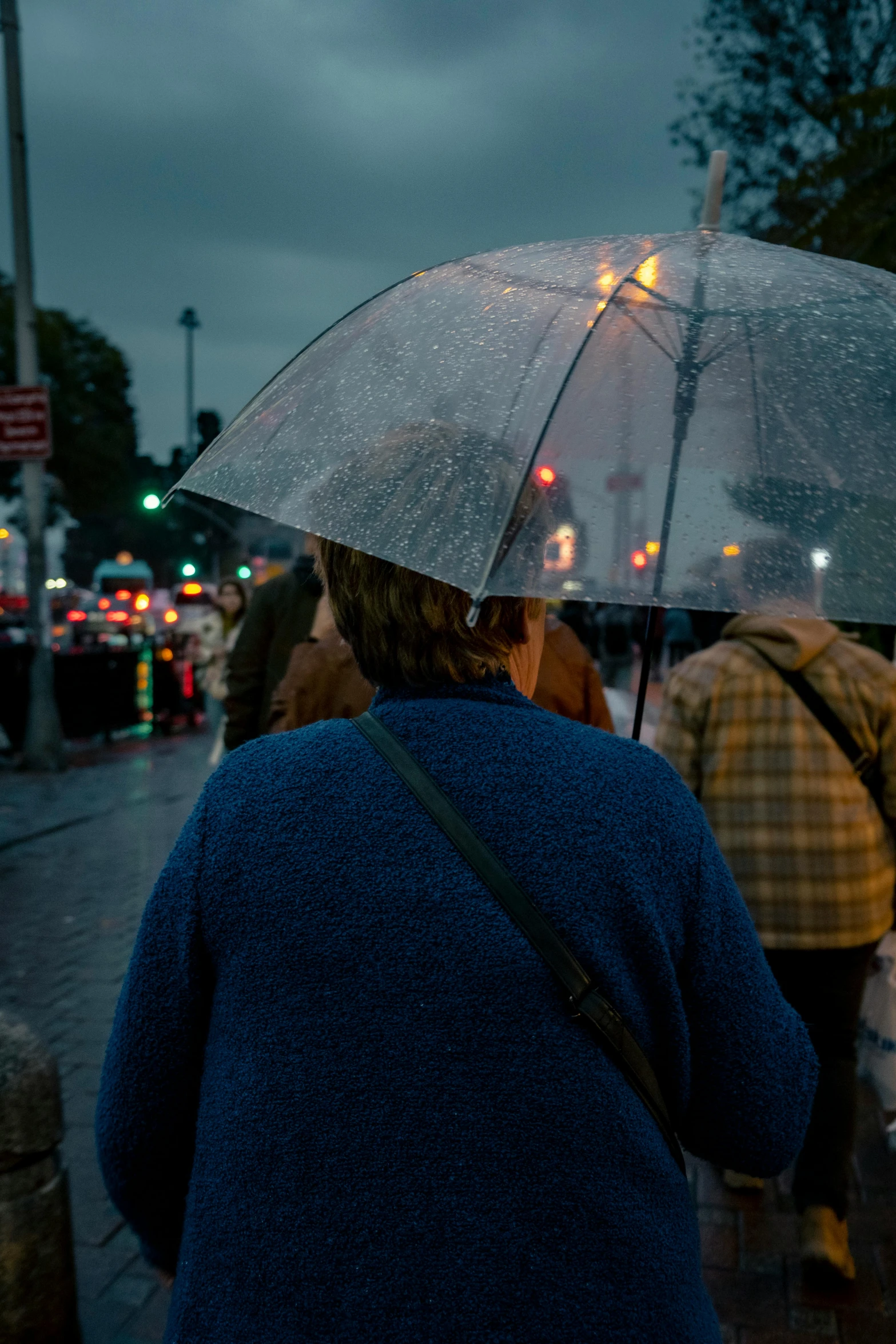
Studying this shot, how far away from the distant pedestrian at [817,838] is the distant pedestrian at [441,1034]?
194 centimetres

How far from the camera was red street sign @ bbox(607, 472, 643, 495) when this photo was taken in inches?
64.9

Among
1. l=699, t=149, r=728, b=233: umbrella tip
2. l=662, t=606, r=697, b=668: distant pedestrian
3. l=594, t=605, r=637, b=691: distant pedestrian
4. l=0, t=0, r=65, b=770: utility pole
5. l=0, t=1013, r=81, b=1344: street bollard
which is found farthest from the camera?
l=662, t=606, r=697, b=668: distant pedestrian

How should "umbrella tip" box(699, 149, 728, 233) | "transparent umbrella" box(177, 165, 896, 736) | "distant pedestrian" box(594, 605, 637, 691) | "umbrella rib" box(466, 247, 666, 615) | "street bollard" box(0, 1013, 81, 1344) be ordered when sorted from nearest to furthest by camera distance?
"umbrella rib" box(466, 247, 666, 615), "transparent umbrella" box(177, 165, 896, 736), "umbrella tip" box(699, 149, 728, 233), "street bollard" box(0, 1013, 81, 1344), "distant pedestrian" box(594, 605, 637, 691)

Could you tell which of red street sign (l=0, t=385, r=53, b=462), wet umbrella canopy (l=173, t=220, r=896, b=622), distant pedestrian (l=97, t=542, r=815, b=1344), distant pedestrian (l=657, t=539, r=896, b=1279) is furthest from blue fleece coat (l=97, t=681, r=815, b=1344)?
red street sign (l=0, t=385, r=53, b=462)

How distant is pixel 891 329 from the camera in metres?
1.79

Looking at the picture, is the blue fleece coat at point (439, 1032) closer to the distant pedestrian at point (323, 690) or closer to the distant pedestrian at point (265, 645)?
the distant pedestrian at point (323, 690)

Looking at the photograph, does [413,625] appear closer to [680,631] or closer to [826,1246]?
[826,1246]

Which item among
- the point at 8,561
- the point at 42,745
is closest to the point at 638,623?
the point at 42,745

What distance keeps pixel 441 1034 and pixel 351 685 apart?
219cm

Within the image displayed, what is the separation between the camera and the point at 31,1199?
260 centimetres

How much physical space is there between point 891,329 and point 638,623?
20618 millimetres

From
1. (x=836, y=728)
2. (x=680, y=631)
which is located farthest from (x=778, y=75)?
(x=836, y=728)

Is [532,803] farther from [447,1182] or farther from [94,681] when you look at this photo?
[94,681]

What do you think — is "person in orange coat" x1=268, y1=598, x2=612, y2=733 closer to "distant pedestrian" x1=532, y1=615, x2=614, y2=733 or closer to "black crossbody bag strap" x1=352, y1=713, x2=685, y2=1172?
"distant pedestrian" x1=532, y1=615, x2=614, y2=733
